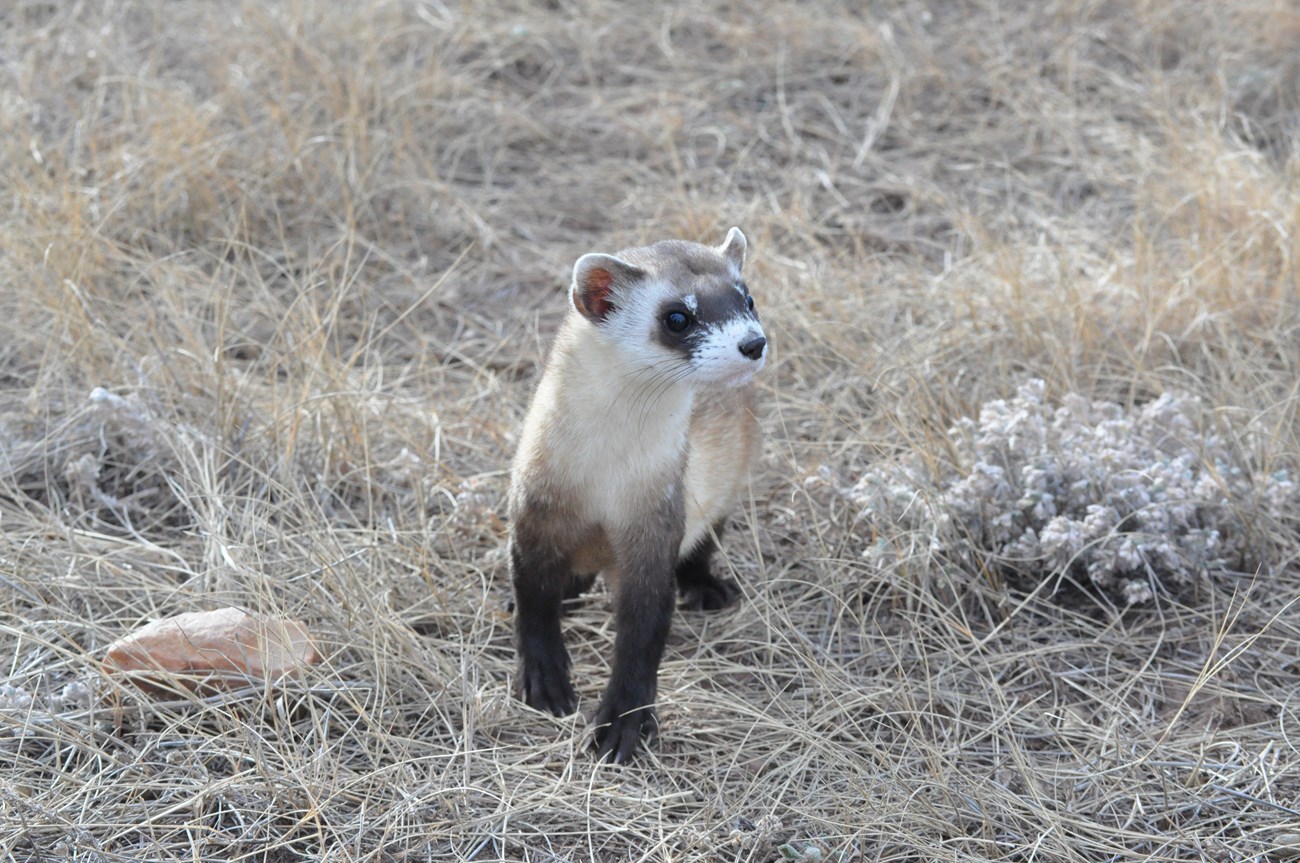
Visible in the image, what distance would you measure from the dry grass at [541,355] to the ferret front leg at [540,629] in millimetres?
79

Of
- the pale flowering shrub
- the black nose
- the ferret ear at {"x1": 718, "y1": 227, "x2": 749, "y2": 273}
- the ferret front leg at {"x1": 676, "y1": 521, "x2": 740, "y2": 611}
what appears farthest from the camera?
the ferret front leg at {"x1": 676, "y1": 521, "x2": 740, "y2": 611}

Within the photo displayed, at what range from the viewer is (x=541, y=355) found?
17.7 ft

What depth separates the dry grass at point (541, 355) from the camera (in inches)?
138

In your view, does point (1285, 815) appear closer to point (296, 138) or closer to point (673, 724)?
point (673, 724)

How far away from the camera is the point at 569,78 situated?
788cm

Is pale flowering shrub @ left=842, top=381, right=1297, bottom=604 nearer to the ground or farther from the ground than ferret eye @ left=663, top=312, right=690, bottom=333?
nearer to the ground

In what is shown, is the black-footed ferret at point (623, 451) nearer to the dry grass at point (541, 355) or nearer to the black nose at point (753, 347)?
the black nose at point (753, 347)

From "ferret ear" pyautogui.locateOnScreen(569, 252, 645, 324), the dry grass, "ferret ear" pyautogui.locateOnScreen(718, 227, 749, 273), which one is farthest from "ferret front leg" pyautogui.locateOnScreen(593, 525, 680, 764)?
"ferret ear" pyautogui.locateOnScreen(718, 227, 749, 273)

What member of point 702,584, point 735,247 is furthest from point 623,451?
point 702,584

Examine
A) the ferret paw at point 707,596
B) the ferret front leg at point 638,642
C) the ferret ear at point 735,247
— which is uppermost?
the ferret ear at point 735,247

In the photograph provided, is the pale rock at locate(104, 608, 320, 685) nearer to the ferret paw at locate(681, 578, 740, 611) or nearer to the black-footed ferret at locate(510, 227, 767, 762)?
the black-footed ferret at locate(510, 227, 767, 762)

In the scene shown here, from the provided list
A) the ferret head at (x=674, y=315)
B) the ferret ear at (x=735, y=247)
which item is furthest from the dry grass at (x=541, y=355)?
the ferret head at (x=674, y=315)

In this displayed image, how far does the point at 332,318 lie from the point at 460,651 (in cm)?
156

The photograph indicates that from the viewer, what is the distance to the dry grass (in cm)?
350
